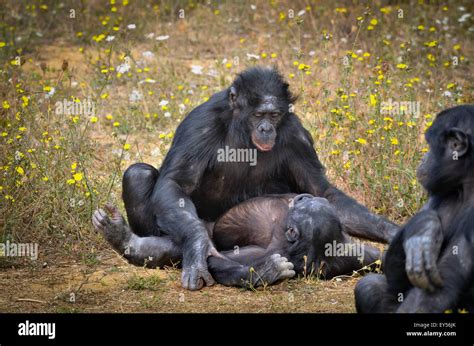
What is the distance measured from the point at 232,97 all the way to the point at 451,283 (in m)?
3.33

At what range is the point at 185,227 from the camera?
7777 millimetres

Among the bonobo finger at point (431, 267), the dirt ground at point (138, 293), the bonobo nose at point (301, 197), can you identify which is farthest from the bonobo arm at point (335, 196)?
the bonobo finger at point (431, 267)

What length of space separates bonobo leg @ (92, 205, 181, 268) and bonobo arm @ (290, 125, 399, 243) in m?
1.41

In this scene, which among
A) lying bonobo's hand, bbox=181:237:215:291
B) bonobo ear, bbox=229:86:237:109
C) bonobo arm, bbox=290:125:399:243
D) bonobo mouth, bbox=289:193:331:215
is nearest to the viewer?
lying bonobo's hand, bbox=181:237:215:291

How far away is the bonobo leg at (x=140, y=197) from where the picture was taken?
836 centimetres

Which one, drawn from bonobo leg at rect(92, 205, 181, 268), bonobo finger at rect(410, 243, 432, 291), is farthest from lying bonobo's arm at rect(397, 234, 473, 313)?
bonobo leg at rect(92, 205, 181, 268)

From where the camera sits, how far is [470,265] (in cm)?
553

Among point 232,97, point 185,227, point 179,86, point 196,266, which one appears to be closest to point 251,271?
point 196,266

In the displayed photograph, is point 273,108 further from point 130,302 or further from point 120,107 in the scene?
point 120,107

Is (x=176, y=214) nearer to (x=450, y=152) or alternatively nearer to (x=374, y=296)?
(x=374, y=296)

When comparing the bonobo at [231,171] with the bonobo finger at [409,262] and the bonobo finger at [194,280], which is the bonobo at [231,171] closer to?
the bonobo finger at [194,280]

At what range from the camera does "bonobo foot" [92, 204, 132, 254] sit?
312 inches

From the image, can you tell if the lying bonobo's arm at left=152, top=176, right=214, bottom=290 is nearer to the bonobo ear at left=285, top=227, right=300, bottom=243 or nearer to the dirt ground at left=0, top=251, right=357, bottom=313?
the dirt ground at left=0, top=251, right=357, bottom=313

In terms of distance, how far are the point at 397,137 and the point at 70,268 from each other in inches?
151
